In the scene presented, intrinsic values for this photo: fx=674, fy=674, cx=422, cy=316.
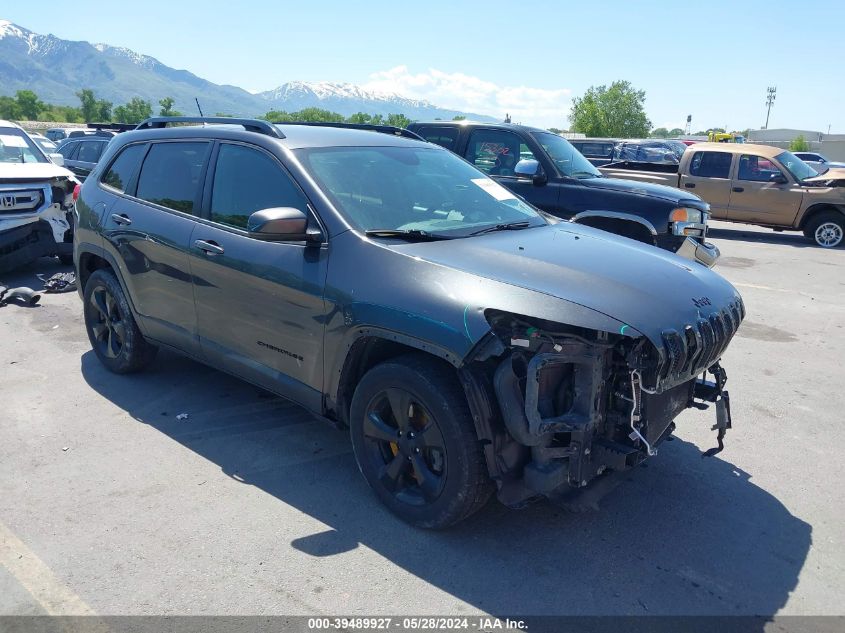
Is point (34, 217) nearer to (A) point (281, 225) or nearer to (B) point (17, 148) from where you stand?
(B) point (17, 148)

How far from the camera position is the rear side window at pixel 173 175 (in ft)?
14.8

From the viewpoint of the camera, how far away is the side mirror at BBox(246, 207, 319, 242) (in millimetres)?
3459

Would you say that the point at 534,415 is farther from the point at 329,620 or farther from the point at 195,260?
the point at 195,260

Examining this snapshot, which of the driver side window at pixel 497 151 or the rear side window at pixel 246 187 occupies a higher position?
the driver side window at pixel 497 151

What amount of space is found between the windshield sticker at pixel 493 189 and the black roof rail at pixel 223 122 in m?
1.35

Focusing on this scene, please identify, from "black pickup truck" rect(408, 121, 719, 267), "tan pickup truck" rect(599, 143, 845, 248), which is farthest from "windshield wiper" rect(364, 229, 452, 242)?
"tan pickup truck" rect(599, 143, 845, 248)

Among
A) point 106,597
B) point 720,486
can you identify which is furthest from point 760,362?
point 106,597

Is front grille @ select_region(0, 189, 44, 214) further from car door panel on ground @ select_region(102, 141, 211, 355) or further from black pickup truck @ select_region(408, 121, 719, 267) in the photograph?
black pickup truck @ select_region(408, 121, 719, 267)

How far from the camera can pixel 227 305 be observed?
4117 mm

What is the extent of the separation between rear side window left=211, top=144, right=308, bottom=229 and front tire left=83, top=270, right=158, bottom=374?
1429 millimetres

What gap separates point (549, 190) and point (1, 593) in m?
6.96

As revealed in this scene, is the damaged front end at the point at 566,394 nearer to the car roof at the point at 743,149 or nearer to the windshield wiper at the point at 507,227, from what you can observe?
the windshield wiper at the point at 507,227

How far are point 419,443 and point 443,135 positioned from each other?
6826 mm

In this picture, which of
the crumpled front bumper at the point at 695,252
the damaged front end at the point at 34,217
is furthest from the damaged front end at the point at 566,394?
the damaged front end at the point at 34,217
